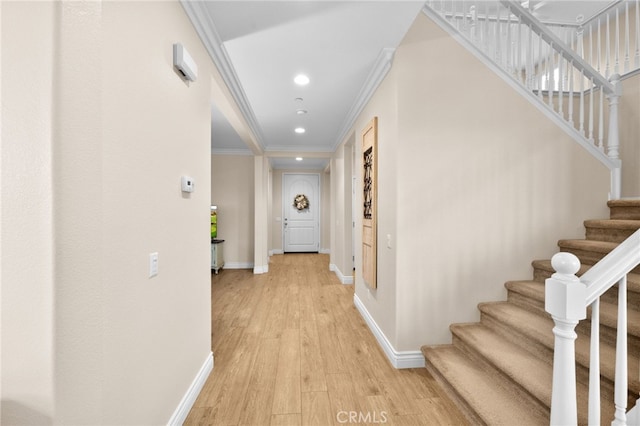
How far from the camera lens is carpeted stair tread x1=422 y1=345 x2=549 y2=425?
4.85ft

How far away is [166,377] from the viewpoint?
4.84 feet

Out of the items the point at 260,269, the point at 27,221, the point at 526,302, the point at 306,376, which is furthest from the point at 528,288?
the point at 260,269

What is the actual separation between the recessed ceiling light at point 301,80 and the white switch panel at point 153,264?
7.33 ft

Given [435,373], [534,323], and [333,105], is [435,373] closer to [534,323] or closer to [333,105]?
[534,323]

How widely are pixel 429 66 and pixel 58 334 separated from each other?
105 inches

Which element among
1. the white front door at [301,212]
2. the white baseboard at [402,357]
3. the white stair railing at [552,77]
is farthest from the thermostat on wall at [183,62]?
the white front door at [301,212]

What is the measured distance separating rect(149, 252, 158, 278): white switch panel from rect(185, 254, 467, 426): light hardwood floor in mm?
1022

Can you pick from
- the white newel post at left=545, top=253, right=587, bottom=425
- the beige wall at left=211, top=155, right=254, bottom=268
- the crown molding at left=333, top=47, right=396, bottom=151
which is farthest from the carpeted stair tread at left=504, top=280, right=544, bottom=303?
the beige wall at left=211, top=155, right=254, bottom=268

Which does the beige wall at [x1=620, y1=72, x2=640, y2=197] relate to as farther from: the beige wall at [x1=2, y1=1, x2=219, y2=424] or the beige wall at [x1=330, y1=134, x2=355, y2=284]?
the beige wall at [x1=2, y1=1, x2=219, y2=424]

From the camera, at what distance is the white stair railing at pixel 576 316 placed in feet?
3.18

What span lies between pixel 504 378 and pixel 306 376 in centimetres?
132

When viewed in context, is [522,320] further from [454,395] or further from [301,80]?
[301,80]

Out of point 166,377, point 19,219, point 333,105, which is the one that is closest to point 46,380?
point 19,219

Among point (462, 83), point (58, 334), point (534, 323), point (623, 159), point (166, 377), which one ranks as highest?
point (462, 83)
